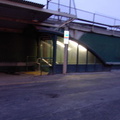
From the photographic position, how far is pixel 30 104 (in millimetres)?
5387

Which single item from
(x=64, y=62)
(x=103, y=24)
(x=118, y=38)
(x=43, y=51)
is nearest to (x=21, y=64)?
(x=43, y=51)

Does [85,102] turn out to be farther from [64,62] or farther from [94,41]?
[94,41]

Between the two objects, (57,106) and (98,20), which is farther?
(98,20)

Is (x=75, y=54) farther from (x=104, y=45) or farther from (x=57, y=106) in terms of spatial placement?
(x=57, y=106)

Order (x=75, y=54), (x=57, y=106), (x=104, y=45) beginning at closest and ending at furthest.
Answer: (x=57, y=106)
(x=75, y=54)
(x=104, y=45)

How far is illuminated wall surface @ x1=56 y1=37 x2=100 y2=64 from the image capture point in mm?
12242

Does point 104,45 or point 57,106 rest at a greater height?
point 104,45

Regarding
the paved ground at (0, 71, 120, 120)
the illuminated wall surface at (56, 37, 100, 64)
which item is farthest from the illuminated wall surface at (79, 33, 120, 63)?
the paved ground at (0, 71, 120, 120)

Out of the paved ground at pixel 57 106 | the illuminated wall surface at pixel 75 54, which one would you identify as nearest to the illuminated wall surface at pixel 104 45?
the illuminated wall surface at pixel 75 54

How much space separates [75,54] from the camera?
13.0 metres

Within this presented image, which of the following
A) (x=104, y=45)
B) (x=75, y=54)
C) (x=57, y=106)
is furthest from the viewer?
(x=104, y=45)

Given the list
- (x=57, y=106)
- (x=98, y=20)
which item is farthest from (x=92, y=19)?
(x=57, y=106)

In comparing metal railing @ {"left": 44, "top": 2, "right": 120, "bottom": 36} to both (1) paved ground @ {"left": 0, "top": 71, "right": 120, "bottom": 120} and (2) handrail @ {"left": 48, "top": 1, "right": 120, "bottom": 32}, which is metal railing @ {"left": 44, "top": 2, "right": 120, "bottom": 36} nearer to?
(2) handrail @ {"left": 48, "top": 1, "right": 120, "bottom": 32}

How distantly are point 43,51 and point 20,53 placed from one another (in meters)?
1.79
